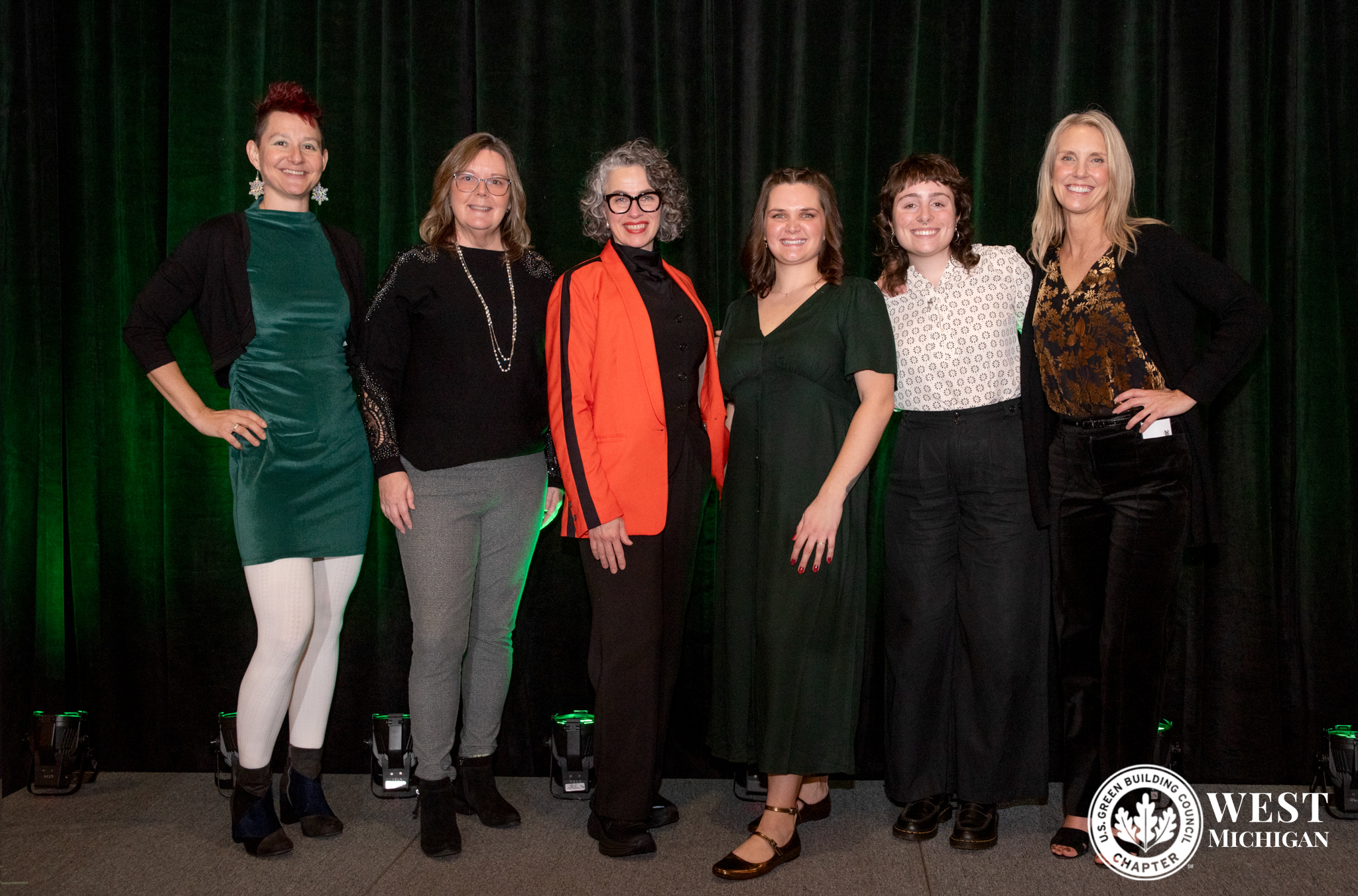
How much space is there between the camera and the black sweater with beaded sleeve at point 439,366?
2367mm

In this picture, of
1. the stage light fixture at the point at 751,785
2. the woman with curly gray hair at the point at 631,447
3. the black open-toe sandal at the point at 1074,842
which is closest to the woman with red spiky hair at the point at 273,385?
the woman with curly gray hair at the point at 631,447

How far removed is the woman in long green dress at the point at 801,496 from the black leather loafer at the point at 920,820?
0.98 ft

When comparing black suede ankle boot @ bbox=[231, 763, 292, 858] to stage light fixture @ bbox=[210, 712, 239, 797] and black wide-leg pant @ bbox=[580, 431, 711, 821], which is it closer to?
stage light fixture @ bbox=[210, 712, 239, 797]

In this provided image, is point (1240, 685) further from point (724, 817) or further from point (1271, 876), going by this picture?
point (724, 817)

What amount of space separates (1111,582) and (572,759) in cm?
156

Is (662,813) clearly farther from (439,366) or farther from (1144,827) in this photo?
(439,366)

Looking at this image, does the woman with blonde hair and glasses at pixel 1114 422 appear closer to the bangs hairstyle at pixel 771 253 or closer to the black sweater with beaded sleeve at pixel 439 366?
the bangs hairstyle at pixel 771 253

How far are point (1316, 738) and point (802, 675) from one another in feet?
5.92

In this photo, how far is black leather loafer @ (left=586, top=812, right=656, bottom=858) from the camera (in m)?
2.38

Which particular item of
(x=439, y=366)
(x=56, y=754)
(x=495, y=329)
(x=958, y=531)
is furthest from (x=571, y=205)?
(x=56, y=754)

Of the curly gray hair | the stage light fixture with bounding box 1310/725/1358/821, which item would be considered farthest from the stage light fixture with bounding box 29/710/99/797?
the stage light fixture with bounding box 1310/725/1358/821

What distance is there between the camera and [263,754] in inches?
95.5

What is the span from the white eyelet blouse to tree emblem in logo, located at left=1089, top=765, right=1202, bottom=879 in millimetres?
1010

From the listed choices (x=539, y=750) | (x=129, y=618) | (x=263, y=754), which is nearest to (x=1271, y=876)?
(x=539, y=750)
